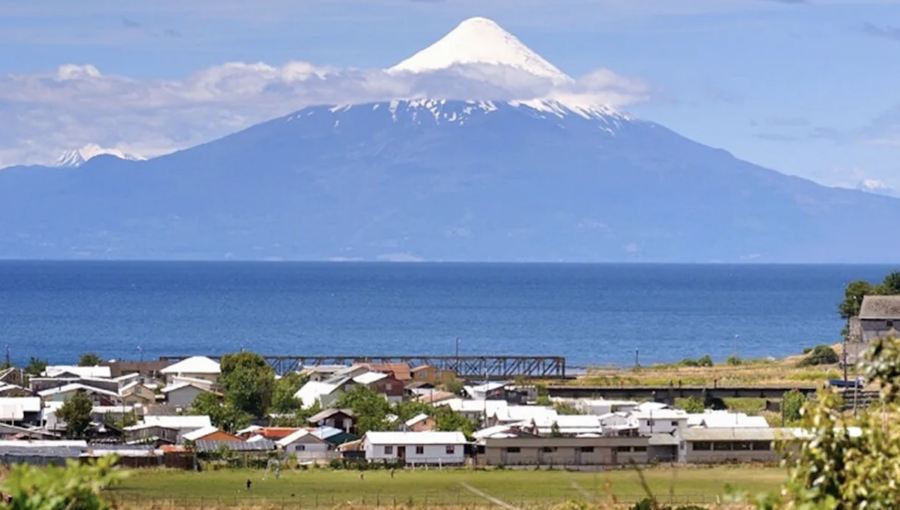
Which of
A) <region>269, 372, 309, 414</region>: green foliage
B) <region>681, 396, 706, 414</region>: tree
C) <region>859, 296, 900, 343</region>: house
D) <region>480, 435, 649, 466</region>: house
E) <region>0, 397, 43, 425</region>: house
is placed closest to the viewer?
<region>480, 435, 649, 466</region>: house

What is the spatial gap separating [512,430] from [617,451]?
3144mm

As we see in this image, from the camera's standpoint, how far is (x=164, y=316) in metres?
160

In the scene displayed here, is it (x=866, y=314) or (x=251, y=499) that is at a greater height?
(x=866, y=314)

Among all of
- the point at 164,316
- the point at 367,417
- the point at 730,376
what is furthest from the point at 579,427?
the point at 164,316

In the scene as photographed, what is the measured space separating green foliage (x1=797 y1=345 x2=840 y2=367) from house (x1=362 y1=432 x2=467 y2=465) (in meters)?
33.0

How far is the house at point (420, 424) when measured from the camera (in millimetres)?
48438

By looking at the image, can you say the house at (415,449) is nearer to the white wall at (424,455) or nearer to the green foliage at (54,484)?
the white wall at (424,455)

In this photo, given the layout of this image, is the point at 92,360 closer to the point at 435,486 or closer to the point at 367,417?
the point at 367,417

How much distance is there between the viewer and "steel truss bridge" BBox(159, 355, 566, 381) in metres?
81.3

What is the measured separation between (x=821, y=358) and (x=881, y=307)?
7995 mm

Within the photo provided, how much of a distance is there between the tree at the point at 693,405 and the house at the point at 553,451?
11.5 m

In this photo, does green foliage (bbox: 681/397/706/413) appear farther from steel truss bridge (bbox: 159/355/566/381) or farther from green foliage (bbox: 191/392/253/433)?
steel truss bridge (bbox: 159/355/566/381)

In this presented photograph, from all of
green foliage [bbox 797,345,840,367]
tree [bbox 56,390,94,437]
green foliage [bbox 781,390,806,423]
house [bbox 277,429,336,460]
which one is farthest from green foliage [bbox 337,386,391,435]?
green foliage [bbox 797,345,840,367]

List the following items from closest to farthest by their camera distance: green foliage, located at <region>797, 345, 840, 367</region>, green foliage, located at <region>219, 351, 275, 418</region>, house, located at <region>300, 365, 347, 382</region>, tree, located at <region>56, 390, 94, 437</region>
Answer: tree, located at <region>56, 390, 94, 437</region>
green foliage, located at <region>219, 351, 275, 418</region>
house, located at <region>300, 365, 347, 382</region>
green foliage, located at <region>797, 345, 840, 367</region>
